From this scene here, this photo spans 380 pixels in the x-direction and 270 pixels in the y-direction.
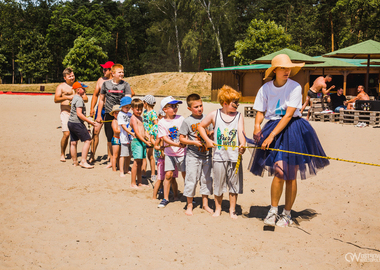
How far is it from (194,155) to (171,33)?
43.5 meters

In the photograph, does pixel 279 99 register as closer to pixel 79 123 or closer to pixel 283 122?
pixel 283 122

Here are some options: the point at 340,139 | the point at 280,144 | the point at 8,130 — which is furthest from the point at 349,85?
the point at 280,144

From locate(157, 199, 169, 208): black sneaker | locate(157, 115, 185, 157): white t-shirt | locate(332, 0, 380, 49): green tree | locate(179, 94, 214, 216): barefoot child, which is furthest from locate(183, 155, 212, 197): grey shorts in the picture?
locate(332, 0, 380, 49): green tree

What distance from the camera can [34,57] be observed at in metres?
52.2

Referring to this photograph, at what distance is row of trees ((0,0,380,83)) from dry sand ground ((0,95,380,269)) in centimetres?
3378

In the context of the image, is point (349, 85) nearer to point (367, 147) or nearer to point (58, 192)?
point (367, 147)

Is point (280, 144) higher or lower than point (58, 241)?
higher

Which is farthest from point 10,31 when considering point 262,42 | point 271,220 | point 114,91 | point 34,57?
point 271,220

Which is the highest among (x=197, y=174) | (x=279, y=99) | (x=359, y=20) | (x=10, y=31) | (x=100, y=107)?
(x=10, y=31)

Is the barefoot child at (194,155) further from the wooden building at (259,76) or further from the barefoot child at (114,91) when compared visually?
the wooden building at (259,76)

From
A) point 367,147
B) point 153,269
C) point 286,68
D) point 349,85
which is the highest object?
point 349,85

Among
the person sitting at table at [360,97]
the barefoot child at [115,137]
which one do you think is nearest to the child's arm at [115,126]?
the barefoot child at [115,137]

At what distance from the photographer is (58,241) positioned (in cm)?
385

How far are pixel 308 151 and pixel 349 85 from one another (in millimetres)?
28577
